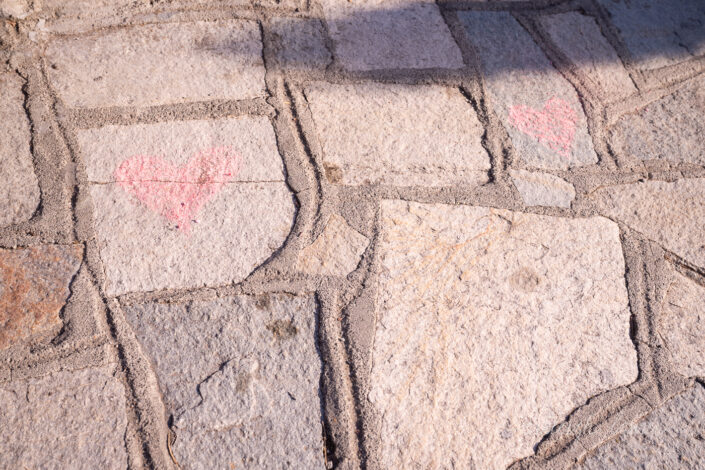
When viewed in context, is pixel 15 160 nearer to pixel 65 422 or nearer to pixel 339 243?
pixel 65 422

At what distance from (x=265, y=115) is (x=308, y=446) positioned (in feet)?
2.87

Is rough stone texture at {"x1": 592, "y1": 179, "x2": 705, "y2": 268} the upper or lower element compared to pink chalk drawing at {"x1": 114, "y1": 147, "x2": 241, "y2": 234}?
lower

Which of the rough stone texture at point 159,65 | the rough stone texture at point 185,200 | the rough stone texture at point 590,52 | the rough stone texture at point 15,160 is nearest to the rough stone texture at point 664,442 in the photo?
the rough stone texture at point 185,200

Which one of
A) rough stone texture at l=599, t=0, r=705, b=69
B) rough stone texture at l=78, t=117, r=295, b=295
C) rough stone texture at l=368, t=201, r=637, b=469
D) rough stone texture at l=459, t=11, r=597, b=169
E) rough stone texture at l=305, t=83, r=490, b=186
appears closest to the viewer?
rough stone texture at l=368, t=201, r=637, b=469

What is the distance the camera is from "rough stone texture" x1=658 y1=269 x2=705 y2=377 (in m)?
1.44

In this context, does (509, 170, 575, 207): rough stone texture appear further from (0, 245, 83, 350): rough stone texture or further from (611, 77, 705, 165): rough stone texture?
(0, 245, 83, 350): rough stone texture

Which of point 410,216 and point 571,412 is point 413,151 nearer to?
point 410,216

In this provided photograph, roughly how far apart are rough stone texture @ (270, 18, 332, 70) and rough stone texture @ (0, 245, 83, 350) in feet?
2.67

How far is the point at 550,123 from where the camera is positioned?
179 centimetres

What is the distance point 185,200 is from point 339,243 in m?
0.39

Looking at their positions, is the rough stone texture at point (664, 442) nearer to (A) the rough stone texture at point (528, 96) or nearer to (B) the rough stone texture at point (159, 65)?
(A) the rough stone texture at point (528, 96)

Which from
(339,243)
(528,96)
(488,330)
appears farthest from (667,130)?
(339,243)

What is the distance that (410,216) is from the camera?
153 centimetres

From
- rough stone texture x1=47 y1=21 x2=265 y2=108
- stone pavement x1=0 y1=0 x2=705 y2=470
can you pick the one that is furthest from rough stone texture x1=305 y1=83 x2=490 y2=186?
rough stone texture x1=47 y1=21 x2=265 y2=108
